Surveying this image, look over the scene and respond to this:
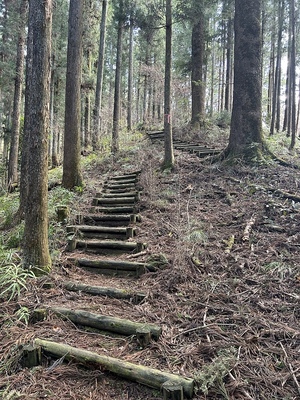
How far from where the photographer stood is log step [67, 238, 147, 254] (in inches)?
201

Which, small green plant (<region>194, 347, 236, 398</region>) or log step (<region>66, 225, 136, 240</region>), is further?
log step (<region>66, 225, 136, 240</region>)

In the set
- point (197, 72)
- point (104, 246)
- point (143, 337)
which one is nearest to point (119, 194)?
point (104, 246)

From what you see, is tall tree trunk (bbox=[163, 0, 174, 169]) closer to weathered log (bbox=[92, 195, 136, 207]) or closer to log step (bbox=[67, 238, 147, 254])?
weathered log (bbox=[92, 195, 136, 207])

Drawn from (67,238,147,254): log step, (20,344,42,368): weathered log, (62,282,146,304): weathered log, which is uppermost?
(67,238,147,254): log step

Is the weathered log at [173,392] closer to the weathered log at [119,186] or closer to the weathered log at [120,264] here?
the weathered log at [120,264]

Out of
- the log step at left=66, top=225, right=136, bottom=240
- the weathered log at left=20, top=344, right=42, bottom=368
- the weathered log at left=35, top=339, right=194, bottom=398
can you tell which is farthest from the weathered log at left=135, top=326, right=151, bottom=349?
the log step at left=66, top=225, right=136, bottom=240

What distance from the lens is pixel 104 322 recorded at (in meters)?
3.27

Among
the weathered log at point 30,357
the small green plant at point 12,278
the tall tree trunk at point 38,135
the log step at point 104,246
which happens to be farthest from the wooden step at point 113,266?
the weathered log at point 30,357

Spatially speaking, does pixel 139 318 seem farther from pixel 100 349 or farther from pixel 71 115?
pixel 71 115

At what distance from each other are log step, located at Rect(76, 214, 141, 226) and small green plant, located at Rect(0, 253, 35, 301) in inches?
84.8

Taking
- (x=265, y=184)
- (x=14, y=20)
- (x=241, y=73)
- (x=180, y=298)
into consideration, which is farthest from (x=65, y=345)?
(x=14, y=20)

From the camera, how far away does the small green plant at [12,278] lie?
3719 millimetres

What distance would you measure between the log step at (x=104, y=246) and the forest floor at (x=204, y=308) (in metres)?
0.22

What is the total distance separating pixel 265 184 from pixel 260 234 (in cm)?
220
